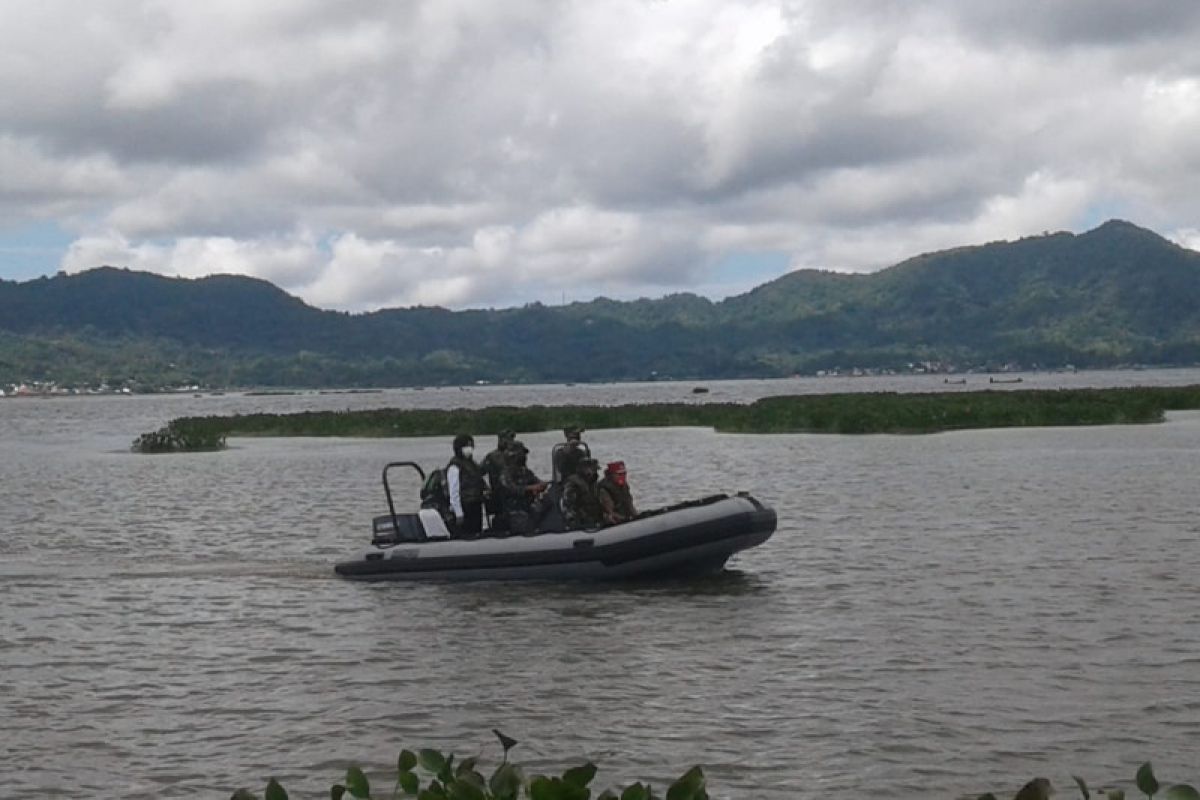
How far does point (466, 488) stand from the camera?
69.1 feet

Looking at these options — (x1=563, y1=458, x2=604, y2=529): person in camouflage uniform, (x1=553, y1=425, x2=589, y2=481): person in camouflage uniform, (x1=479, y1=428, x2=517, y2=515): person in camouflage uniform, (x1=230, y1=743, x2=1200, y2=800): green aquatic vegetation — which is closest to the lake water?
(x1=563, y1=458, x2=604, y2=529): person in camouflage uniform

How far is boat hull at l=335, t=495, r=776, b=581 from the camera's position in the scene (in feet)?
65.4

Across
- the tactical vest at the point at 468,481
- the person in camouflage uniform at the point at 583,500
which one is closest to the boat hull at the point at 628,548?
the person in camouflage uniform at the point at 583,500

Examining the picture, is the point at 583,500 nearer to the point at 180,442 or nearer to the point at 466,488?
the point at 466,488

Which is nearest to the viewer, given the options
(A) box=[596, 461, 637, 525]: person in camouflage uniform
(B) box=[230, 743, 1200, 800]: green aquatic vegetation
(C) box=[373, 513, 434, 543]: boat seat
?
(B) box=[230, 743, 1200, 800]: green aquatic vegetation

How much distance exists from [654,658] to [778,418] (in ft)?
161

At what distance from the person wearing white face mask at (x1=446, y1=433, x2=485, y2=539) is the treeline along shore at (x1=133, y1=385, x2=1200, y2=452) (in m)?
41.3

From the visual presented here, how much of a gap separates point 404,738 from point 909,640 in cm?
642

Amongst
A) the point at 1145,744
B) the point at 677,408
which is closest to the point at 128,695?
the point at 1145,744

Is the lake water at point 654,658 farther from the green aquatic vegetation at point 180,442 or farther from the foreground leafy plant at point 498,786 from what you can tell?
the green aquatic vegetation at point 180,442

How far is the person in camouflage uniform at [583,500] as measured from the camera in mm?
20344

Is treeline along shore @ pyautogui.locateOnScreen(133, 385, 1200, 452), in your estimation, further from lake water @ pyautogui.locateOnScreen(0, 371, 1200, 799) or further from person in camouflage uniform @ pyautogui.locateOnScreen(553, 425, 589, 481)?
person in camouflage uniform @ pyautogui.locateOnScreen(553, 425, 589, 481)

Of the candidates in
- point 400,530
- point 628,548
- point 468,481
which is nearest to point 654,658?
A: point 628,548

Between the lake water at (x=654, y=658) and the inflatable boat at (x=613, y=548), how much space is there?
302mm
